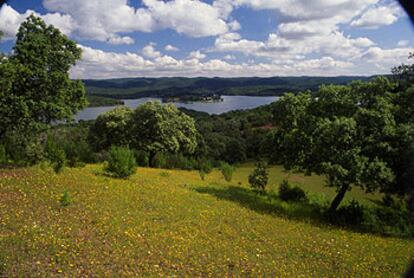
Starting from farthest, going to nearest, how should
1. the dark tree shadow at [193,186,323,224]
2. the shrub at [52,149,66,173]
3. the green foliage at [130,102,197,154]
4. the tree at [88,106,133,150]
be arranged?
the tree at [88,106,133,150], the green foliage at [130,102,197,154], the shrub at [52,149,66,173], the dark tree shadow at [193,186,323,224]

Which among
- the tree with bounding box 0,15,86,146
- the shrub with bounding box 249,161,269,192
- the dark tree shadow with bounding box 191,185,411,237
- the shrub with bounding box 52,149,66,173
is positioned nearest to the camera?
the tree with bounding box 0,15,86,146

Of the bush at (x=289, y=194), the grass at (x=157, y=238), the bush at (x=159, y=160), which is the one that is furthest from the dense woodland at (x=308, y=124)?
the bush at (x=159, y=160)

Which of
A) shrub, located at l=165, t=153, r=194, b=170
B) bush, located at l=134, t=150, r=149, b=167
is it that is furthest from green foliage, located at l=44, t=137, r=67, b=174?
shrub, located at l=165, t=153, r=194, b=170

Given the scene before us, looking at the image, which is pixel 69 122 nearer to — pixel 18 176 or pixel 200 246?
Result: pixel 18 176

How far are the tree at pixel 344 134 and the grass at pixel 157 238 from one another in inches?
114

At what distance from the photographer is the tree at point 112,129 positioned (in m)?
45.6

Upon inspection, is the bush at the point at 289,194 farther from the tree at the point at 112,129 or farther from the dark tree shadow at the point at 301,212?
the tree at the point at 112,129

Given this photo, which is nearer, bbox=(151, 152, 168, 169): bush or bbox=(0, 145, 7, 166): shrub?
bbox=(0, 145, 7, 166): shrub

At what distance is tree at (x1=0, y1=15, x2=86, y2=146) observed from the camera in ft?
52.5

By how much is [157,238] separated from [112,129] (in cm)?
3862

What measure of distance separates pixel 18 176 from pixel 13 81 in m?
4.62

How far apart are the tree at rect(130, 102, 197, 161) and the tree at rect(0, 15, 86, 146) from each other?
2441 centimetres

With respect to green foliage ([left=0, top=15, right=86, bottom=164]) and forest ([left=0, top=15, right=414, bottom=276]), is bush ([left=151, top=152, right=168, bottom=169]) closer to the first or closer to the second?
forest ([left=0, top=15, right=414, bottom=276])

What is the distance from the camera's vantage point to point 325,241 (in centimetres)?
1308
